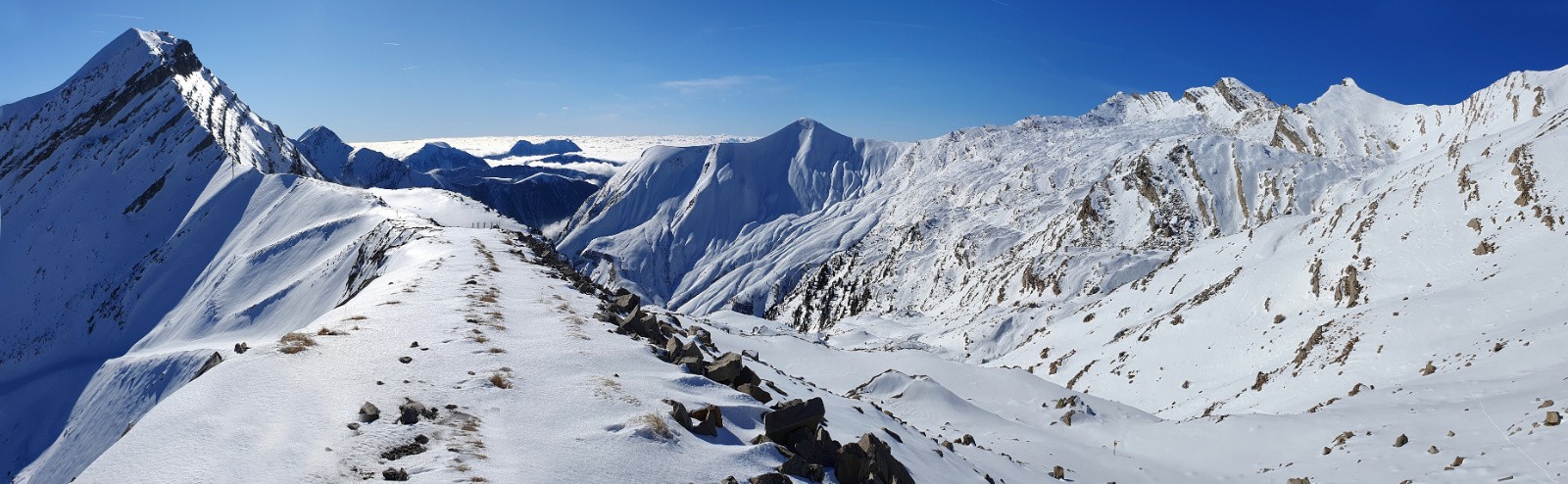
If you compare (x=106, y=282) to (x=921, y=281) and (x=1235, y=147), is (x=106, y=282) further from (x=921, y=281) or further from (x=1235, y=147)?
(x=1235, y=147)

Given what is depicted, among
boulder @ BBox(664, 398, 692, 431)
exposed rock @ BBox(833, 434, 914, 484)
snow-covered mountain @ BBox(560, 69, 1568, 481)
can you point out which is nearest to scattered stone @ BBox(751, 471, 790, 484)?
exposed rock @ BBox(833, 434, 914, 484)

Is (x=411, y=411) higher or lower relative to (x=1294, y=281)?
lower

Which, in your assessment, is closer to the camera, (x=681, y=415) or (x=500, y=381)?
(x=681, y=415)

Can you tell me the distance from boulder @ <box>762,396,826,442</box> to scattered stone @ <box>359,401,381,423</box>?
4.89m

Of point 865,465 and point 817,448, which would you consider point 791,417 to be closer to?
point 817,448

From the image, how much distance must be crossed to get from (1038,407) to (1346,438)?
42.5 feet

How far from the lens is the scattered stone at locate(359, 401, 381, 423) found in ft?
26.6

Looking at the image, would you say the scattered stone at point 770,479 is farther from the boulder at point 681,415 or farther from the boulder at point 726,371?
the boulder at point 726,371

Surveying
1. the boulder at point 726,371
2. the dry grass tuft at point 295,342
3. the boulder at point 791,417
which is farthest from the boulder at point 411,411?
the boulder at point 726,371

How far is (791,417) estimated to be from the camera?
31.3ft

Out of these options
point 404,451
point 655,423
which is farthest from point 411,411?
point 655,423

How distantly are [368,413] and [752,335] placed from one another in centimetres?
3692

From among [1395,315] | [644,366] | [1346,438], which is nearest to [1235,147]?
[1395,315]

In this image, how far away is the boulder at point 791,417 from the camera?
30.7 feet
